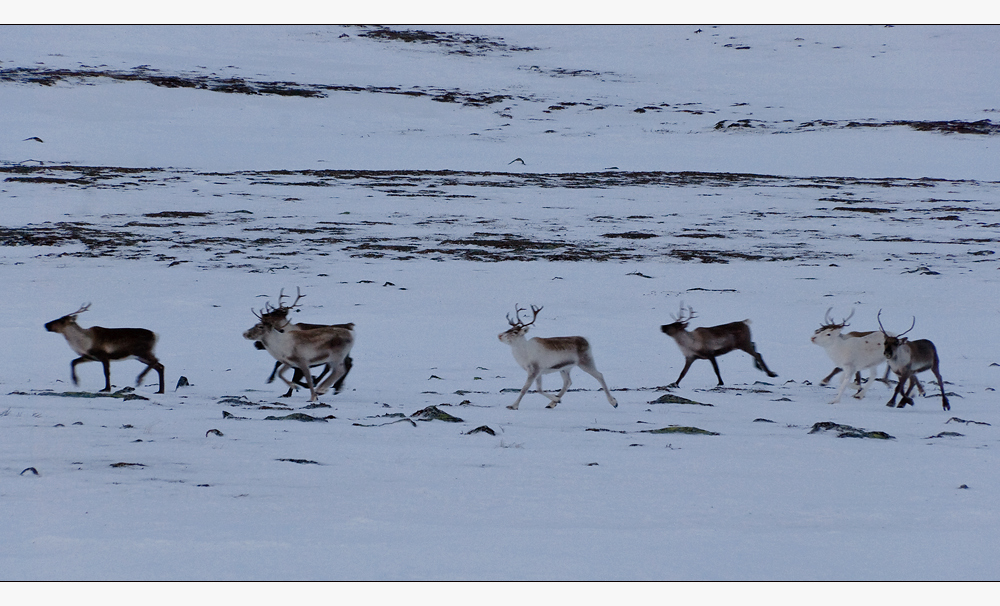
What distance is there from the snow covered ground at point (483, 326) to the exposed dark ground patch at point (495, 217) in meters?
0.18

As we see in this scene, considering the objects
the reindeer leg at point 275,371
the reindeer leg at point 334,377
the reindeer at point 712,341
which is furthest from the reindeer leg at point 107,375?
the reindeer at point 712,341

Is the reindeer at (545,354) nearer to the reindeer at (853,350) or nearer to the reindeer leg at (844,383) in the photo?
the reindeer leg at (844,383)

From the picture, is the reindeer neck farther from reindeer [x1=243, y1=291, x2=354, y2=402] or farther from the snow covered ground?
reindeer [x1=243, y1=291, x2=354, y2=402]

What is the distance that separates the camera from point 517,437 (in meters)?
6.77

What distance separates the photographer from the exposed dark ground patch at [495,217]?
806 inches

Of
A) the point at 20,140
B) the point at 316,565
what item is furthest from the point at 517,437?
the point at 20,140

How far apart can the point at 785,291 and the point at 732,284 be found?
3.05ft

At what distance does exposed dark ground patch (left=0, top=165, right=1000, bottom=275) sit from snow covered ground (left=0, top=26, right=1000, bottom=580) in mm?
175

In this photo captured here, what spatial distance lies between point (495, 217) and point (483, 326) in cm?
1234

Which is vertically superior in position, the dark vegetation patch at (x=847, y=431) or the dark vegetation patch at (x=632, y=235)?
the dark vegetation patch at (x=847, y=431)

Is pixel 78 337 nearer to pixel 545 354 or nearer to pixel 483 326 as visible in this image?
pixel 545 354

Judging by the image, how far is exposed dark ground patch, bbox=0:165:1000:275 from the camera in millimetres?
20484

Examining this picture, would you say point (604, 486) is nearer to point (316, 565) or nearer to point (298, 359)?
point (316, 565)

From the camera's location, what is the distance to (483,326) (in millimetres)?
13812
